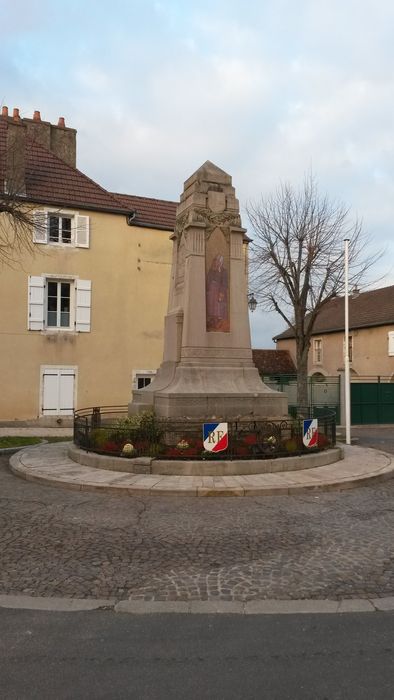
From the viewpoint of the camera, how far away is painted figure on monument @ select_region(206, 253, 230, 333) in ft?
37.5

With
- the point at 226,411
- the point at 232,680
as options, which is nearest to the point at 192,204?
the point at 226,411

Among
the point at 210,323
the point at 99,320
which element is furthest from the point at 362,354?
the point at 210,323

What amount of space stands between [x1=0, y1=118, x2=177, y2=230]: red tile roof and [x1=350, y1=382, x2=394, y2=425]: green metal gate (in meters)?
10.5

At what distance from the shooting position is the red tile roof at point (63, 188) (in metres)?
19.8

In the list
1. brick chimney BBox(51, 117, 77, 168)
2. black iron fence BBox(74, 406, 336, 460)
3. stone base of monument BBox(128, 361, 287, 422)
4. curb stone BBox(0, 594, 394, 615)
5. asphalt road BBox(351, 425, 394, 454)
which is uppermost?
brick chimney BBox(51, 117, 77, 168)

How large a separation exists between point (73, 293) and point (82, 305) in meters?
0.64

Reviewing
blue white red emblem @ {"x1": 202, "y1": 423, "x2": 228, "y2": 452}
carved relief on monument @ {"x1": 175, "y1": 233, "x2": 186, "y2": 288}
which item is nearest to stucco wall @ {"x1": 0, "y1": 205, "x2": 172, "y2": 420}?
carved relief on monument @ {"x1": 175, "y1": 233, "x2": 186, "y2": 288}

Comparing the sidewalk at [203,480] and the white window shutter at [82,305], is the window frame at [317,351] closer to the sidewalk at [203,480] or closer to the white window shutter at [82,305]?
the white window shutter at [82,305]

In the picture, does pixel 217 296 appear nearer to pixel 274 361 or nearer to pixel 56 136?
pixel 56 136

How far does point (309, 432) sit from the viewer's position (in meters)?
9.91

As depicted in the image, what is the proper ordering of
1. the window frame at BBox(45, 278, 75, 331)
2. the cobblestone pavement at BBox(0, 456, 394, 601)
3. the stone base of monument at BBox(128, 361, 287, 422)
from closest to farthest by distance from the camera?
the cobblestone pavement at BBox(0, 456, 394, 601) → the stone base of monument at BBox(128, 361, 287, 422) → the window frame at BBox(45, 278, 75, 331)

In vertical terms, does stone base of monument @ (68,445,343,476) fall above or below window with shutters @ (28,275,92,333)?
below

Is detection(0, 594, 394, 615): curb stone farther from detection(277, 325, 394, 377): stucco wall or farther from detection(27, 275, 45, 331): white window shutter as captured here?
detection(277, 325, 394, 377): stucco wall

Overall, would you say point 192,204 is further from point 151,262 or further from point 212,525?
point 151,262
